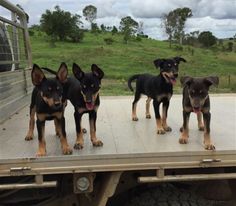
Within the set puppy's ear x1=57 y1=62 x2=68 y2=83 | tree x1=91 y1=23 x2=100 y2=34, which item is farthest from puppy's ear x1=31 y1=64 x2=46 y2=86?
tree x1=91 y1=23 x2=100 y2=34

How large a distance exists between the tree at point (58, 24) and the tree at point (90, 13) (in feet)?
43.3

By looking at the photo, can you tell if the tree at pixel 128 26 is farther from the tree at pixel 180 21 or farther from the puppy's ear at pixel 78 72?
the puppy's ear at pixel 78 72

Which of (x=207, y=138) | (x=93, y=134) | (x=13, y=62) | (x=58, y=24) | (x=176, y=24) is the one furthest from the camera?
(x=176, y=24)

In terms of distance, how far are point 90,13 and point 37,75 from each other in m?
47.0

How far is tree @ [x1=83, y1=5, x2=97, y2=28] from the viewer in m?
49.4

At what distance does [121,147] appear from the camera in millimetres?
3908

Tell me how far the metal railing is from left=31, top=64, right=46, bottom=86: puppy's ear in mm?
1641

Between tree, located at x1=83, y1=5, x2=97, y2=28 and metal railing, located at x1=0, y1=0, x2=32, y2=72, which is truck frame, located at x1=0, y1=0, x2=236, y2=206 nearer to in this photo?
metal railing, located at x1=0, y1=0, x2=32, y2=72

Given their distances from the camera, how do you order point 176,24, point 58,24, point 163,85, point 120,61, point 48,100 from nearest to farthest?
point 48,100 → point 163,85 → point 120,61 → point 58,24 → point 176,24

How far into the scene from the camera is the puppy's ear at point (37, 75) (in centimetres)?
372

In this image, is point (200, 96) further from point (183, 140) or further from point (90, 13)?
point (90, 13)

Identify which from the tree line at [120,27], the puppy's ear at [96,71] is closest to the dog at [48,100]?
the puppy's ear at [96,71]

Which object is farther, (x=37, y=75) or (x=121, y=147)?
(x=121, y=147)

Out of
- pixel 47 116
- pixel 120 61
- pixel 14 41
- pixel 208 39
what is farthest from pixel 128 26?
pixel 47 116
